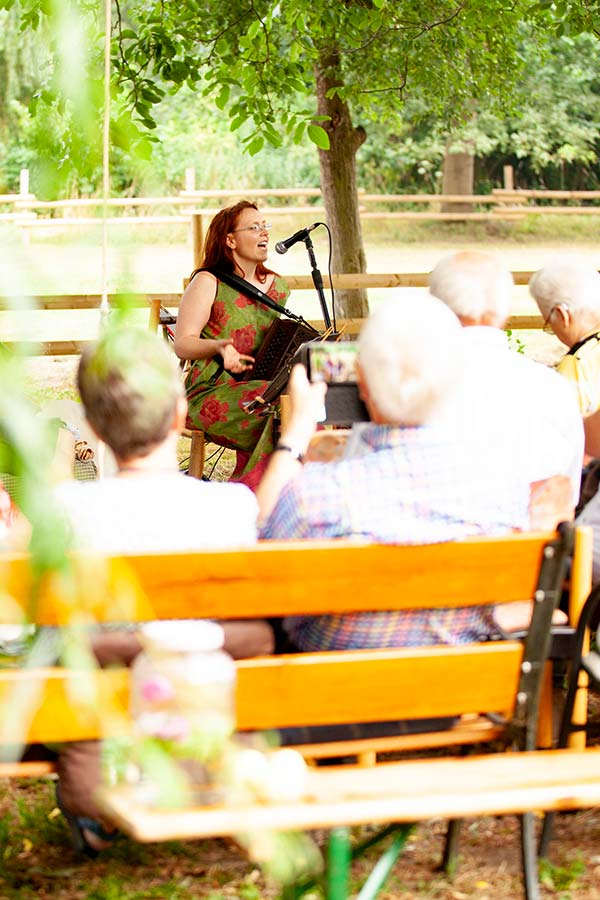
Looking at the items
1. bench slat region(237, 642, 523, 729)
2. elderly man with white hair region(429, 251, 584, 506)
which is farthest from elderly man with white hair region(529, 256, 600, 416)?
bench slat region(237, 642, 523, 729)

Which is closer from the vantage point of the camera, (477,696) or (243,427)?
(477,696)

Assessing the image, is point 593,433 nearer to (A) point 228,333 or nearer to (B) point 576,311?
(B) point 576,311

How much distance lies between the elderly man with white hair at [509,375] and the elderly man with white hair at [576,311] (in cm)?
37

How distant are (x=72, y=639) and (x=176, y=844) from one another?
1.99 m

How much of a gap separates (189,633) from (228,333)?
327cm

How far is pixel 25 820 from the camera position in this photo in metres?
2.78

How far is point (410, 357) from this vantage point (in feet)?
6.98

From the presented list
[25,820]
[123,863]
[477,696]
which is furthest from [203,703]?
[25,820]

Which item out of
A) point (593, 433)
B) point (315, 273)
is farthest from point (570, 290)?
point (315, 273)

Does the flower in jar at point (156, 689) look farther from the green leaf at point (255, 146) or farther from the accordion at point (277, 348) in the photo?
the green leaf at point (255, 146)

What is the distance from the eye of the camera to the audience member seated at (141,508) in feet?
6.74

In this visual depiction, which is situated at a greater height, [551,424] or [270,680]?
[551,424]

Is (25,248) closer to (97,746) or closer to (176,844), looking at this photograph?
(97,746)

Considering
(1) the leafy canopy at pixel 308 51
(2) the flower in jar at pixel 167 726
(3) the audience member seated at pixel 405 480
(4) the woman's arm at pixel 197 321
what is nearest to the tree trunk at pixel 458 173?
(1) the leafy canopy at pixel 308 51
